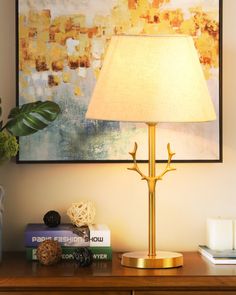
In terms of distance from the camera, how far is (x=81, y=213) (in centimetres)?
237

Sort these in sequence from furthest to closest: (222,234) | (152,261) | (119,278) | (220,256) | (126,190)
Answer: (126,190), (222,234), (220,256), (152,261), (119,278)

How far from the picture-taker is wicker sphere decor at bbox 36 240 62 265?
7.18ft

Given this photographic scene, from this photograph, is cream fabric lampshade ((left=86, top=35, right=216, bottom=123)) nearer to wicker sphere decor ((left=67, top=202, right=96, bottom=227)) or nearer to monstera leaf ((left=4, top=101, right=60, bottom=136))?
monstera leaf ((left=4, top=101, right=60, bottom=136))

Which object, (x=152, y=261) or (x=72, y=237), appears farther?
(x=72, y=237)

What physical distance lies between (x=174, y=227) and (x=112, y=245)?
0.23m

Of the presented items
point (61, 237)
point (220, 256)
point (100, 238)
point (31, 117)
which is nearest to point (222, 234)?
point (220, 256)

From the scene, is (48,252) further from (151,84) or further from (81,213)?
(151,84)

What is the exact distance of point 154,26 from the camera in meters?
2.47

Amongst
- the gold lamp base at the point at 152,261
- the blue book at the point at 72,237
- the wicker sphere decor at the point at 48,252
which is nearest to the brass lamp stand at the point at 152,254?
the gold lamp base at the point at 152,261

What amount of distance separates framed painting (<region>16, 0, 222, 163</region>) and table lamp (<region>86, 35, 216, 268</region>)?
0.32 m

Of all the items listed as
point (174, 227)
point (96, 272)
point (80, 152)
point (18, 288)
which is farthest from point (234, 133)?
point (18, 288)

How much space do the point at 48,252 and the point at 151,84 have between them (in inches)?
23.8

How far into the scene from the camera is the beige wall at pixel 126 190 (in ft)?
8.16

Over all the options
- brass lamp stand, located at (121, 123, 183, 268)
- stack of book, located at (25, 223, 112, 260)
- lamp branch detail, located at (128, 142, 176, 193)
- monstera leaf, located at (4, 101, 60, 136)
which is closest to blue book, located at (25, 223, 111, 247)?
stack of book, located at (25, 223, 112, 260)
